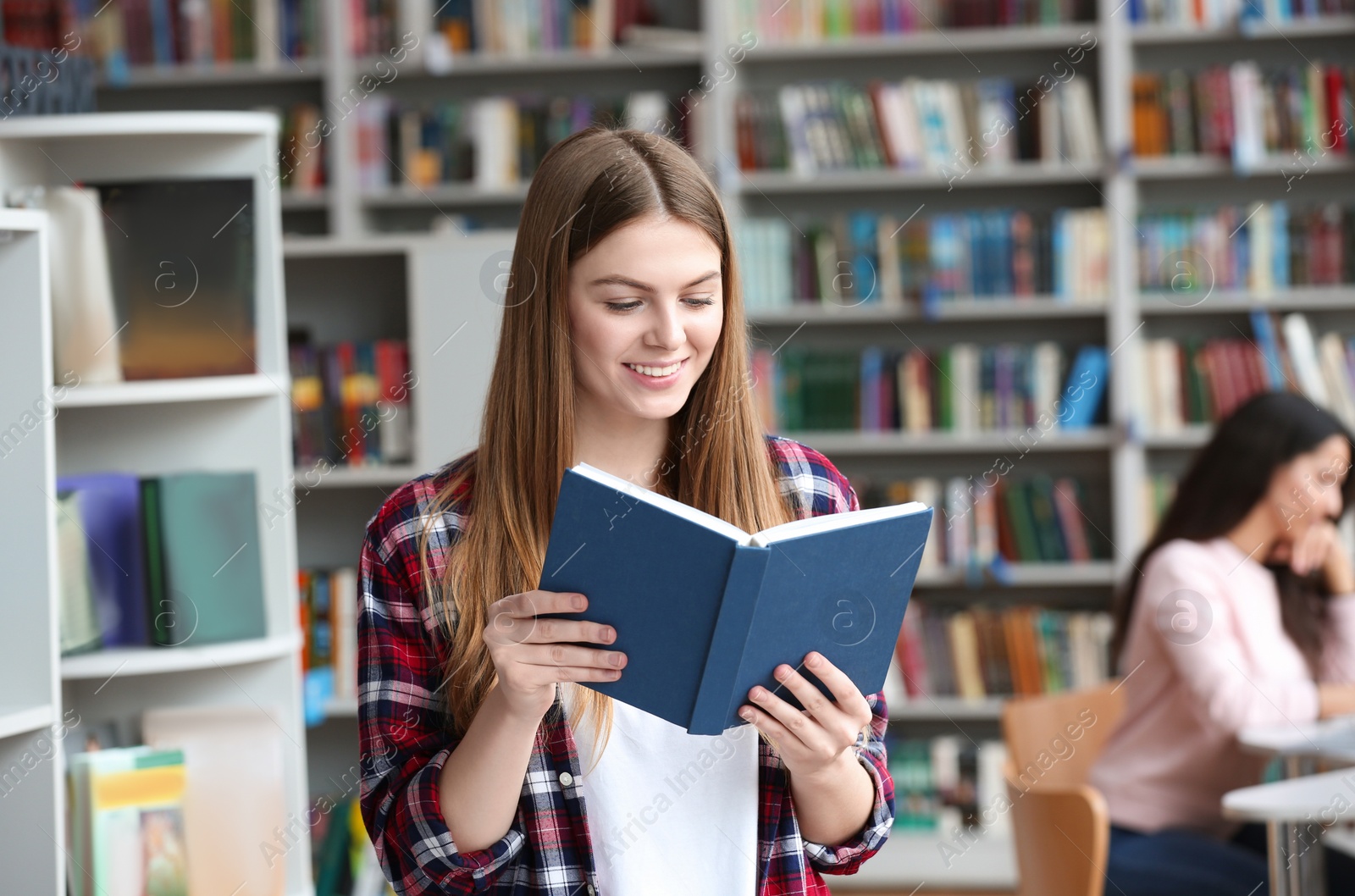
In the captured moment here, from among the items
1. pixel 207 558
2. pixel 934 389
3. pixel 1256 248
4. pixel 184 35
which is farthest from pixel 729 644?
pixel 184 35

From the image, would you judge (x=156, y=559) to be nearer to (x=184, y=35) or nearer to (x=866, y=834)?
(x=866, y=834)

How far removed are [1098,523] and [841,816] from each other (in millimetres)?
3073

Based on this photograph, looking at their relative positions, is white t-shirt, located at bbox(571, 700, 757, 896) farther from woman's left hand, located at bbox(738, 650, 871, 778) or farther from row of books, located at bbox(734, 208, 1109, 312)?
row of books, located at bbox(734, 208, 1109, 312)

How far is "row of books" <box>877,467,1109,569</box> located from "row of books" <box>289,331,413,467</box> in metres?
1.51

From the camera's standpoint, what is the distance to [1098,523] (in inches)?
160

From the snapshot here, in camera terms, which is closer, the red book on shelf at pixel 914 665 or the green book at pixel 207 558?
the green book at pixel 207 558

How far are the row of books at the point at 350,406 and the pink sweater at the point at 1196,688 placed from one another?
174cm

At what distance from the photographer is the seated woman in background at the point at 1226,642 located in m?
2.43

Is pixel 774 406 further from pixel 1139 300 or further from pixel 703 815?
pixel 703 815

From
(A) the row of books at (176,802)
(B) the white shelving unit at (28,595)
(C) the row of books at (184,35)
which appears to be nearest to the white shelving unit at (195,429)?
(A) the row of books at (176,802)

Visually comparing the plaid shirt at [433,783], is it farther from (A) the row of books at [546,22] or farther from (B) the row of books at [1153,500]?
(A) the row of books at [546,22]

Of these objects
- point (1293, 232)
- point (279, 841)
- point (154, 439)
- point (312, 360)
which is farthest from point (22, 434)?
point (1293, 232)

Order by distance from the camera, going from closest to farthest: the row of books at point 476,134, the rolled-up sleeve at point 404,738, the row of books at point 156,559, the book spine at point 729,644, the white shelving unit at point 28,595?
the book spine at point 729,644
the rolled-up sleeve at point 404,738
the white shelving unit at point 28,595
the row of books at point 156,559
the row of books at point 476,134

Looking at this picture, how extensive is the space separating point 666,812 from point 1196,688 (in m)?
1.61
